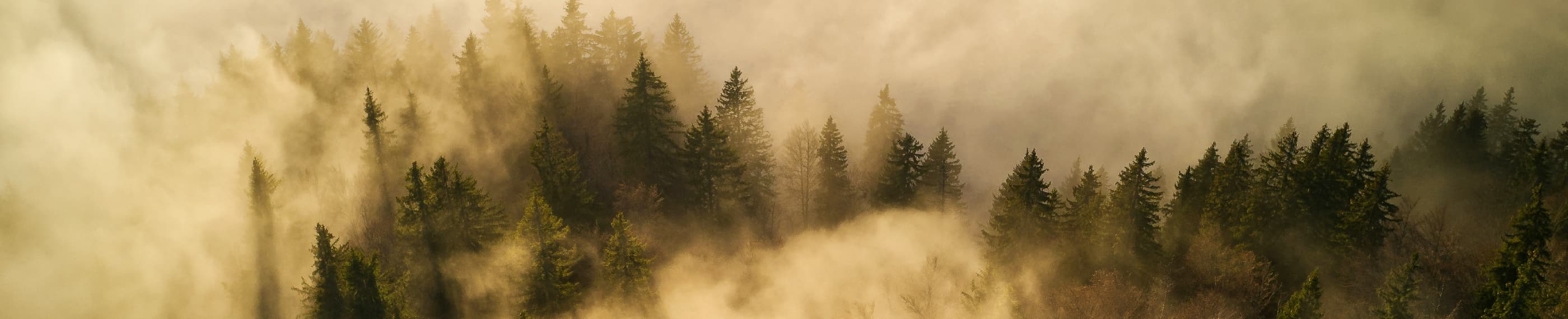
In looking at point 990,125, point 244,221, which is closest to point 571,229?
point 244,221

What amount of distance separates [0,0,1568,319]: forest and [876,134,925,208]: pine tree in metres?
0.18

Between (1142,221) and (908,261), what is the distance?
51.3ft

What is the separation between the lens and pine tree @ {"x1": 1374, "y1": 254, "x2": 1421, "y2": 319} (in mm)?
40281

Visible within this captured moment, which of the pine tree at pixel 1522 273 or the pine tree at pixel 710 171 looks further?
the pine tree at pixel 710 171

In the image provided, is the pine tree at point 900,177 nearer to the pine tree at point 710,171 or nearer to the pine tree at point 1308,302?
the pine tree at point 710,171

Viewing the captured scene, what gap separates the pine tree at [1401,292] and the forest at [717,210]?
5.3 inches

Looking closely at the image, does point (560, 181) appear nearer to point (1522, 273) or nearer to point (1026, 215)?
point (1026, 215)

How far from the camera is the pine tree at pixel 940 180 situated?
6506 centimetres

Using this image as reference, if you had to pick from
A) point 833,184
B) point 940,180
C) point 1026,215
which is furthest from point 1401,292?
point 833,184

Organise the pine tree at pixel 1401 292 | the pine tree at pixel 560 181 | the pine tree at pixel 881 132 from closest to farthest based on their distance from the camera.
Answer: the pine tree at pixel 1401 292 → the pine tree at pixel 560 181 → the pine tree at pixel 881 132

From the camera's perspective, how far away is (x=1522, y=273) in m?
39.9

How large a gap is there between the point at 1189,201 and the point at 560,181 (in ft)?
124

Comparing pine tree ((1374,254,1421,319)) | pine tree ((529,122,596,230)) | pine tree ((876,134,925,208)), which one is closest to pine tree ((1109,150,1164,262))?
pine tree ((1374,254,1421,319))

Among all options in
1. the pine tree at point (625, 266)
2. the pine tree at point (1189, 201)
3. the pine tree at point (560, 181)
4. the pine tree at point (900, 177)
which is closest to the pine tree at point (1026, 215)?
the pine tree at point (1189, 201)
